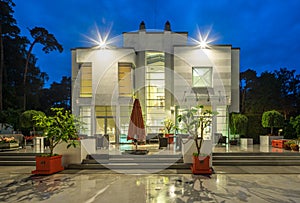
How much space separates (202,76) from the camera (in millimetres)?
14805

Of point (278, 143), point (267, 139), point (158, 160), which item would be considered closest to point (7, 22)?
point (158, 160)

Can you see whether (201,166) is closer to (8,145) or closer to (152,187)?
(152,187)

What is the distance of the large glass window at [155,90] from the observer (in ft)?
50.8

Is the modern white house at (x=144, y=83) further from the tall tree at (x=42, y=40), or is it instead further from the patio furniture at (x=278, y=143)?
the tall tree at (x=42, y=40)

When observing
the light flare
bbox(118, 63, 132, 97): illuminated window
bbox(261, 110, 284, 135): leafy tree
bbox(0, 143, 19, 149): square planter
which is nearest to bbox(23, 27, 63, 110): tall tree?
the light flare

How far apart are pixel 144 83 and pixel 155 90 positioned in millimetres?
927

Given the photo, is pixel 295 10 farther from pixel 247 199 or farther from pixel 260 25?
pixel 247 199

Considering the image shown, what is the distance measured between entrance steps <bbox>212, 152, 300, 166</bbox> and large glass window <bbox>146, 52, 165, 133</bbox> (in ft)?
21.3

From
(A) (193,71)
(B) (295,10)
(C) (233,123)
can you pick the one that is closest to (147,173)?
(C) (233,123)

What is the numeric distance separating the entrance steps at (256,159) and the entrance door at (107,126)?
24.0 feet

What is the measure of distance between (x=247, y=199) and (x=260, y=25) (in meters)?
103

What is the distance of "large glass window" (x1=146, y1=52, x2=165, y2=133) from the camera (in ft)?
50.8

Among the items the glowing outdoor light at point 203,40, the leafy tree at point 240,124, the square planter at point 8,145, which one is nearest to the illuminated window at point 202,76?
the glowing outdoor light at point 203,40

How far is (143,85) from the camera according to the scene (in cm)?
1551
